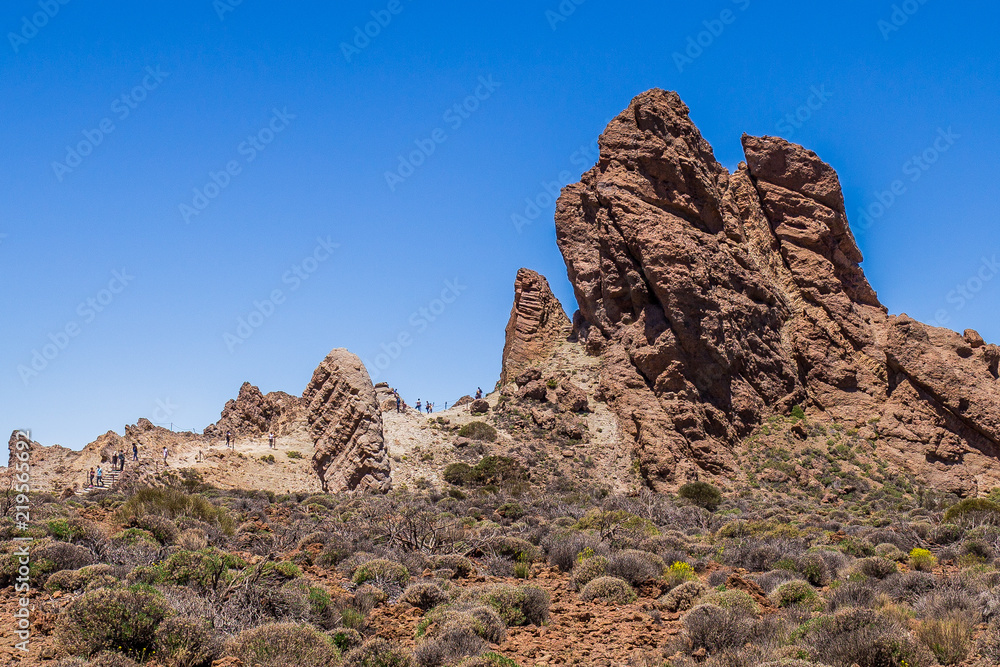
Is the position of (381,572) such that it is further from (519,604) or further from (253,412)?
(253,412)

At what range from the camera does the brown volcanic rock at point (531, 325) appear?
148 feet

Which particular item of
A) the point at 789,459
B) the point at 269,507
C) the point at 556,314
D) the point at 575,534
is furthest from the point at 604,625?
the point at 556,314

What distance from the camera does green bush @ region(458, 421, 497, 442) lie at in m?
35.9

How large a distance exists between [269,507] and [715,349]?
22744mm

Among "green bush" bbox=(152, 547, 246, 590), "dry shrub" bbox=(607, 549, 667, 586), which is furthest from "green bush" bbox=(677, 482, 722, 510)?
"green bush" bbox=(152, 547, 246, 590)

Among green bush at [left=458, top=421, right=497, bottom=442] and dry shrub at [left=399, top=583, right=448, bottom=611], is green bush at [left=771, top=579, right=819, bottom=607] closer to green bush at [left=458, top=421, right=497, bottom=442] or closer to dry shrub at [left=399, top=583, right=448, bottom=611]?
dry shrub at [left=399, top=583, right=448, bottom=611]

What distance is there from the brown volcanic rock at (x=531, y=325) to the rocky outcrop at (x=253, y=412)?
42.6ft

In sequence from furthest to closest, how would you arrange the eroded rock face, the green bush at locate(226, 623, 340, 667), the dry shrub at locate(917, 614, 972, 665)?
the eroded rock face → the dry shrub at locate(917, 614, 972, 665) → the green bush at locate(226, 623, 340, 667)

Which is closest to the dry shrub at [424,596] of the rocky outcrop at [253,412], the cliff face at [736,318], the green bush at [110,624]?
the green bush at [110,624]

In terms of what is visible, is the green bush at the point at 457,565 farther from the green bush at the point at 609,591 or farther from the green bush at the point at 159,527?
the green bush at the point at 159,527

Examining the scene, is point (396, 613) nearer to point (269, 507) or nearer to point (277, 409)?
point (269, 507)

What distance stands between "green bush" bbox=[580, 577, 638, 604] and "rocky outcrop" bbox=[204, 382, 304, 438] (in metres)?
28.2

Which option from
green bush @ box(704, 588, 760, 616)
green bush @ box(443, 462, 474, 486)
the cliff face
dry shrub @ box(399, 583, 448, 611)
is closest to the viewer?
green bush @ box(704, 588, 760, 616)

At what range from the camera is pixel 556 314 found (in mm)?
46938
